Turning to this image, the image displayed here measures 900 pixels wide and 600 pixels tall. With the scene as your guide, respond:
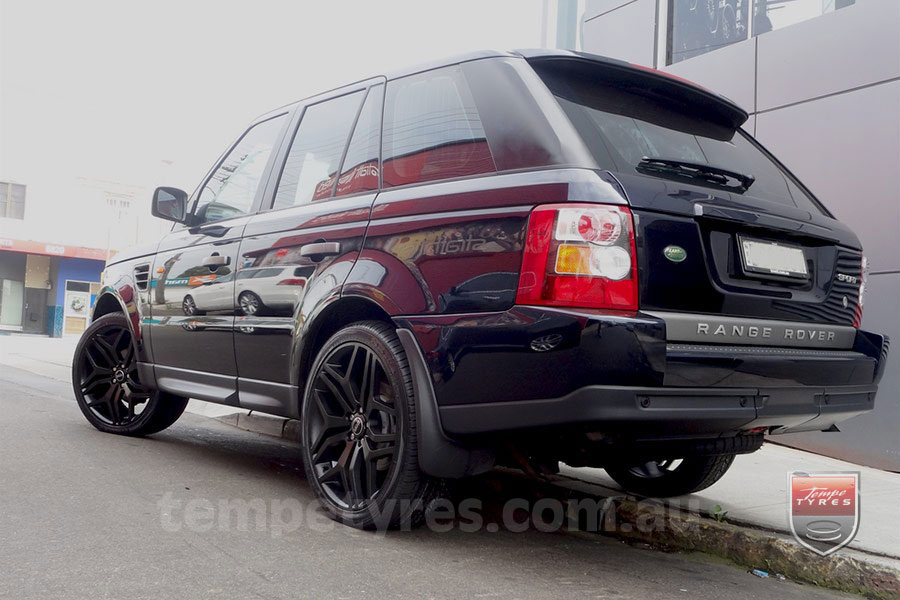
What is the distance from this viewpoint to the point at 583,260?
2.62 m

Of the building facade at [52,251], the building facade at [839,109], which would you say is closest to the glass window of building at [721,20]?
the building facade at [839,109]

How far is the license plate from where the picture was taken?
9.48 ft

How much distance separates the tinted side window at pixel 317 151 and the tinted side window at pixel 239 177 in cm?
25

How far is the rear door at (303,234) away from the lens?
3.57m

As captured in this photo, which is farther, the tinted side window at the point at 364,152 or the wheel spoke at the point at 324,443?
the tinted side window at the point at 364,152

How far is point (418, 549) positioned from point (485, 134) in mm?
1595

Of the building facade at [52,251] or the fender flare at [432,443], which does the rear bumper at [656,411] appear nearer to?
the fender flare at [432,443]

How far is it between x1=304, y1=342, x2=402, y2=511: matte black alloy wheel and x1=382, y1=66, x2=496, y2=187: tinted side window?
75 cm

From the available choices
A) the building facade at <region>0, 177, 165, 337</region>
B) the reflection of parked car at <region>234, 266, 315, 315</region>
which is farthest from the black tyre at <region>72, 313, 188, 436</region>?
the building facade at <region>0, 177, 165, 337</region>

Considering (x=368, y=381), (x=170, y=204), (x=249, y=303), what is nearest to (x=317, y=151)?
(x=249, y=303)

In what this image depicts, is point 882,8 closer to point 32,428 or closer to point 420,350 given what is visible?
point 420,350

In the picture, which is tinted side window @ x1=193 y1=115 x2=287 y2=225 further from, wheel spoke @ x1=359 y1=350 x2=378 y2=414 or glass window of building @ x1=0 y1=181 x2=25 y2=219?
glass window of building @ x1=0 y1=181 x2=25 y2=219

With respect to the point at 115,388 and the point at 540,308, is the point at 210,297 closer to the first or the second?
the point at 115,388

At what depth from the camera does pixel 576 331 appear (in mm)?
2553
